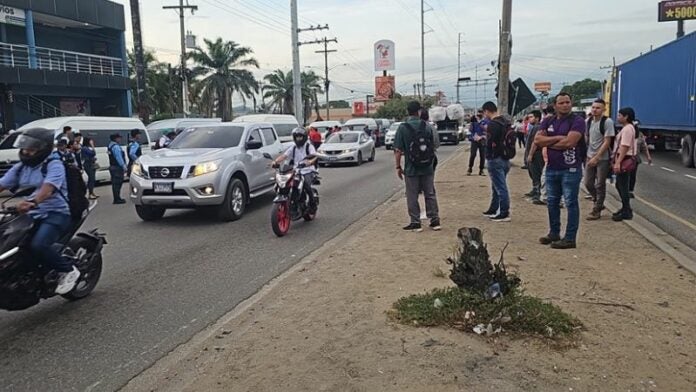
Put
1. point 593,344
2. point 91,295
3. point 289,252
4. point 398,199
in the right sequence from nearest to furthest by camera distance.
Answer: point 593,344 → point 91,295 → point 289,252 → point 398,199

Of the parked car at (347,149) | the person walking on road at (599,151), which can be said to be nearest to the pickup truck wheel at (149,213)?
the person walking on road at (599,151)

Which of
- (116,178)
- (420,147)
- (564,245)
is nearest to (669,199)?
(564,245)

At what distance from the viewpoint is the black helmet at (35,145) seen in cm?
503

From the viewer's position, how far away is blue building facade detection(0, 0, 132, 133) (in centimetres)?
2700

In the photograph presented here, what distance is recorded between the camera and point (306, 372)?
12.3 feet

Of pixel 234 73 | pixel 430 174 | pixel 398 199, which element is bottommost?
pixel 398 199

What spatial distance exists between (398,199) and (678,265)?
677 centimetres

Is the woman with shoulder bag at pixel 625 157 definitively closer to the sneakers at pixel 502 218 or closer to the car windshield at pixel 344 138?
the sneakers at pixel 502 218

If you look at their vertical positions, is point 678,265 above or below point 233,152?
Result: below

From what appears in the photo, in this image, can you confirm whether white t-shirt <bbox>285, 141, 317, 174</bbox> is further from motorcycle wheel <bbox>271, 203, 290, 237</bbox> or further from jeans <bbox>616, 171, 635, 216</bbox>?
jeans <bbox>616, 171, 635, 216</bbox>

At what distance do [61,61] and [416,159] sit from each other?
27753mm

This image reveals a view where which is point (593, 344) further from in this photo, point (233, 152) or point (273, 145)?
point (273, 145)

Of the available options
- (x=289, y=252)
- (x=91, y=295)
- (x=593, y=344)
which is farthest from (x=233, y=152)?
(x=593, y=344)

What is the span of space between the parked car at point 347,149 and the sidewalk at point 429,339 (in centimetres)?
Answer: 1629
